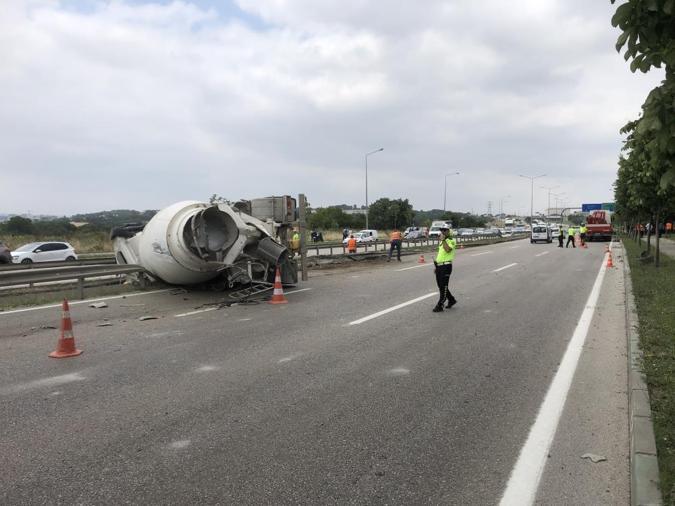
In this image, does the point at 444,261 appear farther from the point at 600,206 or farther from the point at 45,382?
the point at 600,206

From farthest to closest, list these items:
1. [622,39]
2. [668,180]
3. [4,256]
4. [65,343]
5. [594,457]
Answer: [4,256] < [65,343] < [594,457] < [622,39] < [668,180]

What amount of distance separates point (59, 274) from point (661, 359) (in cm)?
1198

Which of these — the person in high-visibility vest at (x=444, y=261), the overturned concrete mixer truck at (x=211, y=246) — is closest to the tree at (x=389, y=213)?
the overturned concrete mixer truck at (x=211, y=246)

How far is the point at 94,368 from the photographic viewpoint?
19.9 feet

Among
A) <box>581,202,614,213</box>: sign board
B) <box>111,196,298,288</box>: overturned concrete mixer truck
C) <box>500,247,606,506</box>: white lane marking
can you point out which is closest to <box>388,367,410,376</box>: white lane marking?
<box>500,247,606,506</box>: white lane marking

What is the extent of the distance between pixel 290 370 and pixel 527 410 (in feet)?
8.46

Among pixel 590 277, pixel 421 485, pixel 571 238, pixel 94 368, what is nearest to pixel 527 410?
pixel 421 485

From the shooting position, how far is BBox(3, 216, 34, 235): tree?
144 feet

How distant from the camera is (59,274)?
12.0 meters

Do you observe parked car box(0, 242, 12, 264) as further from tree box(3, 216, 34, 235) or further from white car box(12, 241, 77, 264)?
tree box(3, 216, 34, 235)

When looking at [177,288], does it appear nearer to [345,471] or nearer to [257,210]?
[257,210]

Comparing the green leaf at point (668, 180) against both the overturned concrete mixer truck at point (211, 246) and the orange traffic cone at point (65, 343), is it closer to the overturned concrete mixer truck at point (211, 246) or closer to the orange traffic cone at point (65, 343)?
the orange traffic cone at point (65, 343)

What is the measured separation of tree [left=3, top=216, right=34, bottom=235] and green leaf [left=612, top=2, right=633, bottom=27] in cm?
4852

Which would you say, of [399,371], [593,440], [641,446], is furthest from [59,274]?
[641,446]
